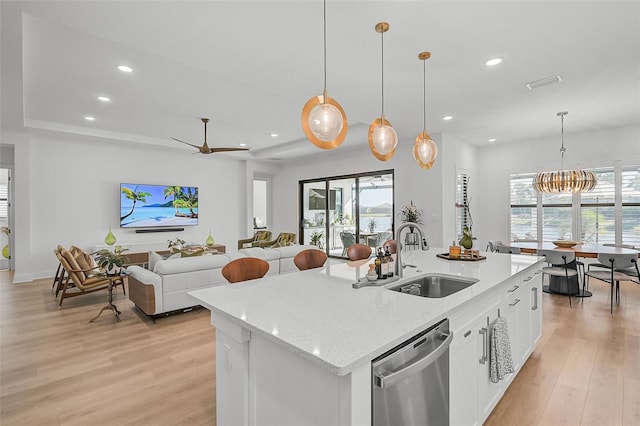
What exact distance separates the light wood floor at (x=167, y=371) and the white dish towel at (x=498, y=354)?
36 centimetres

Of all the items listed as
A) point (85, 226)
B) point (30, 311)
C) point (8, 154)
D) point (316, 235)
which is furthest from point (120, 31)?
point (316, 235)

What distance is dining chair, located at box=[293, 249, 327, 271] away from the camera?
9.37ft

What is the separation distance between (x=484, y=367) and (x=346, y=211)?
20.8 ft

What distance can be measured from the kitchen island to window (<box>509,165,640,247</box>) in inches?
208

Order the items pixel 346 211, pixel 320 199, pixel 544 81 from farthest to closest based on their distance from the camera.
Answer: pixel 320 199 < pixel 346 211 < pixel 544 81

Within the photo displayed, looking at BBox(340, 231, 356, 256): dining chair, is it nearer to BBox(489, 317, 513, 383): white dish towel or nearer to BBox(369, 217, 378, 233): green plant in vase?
BBox(369, 217, 378, 233): green plant in vase

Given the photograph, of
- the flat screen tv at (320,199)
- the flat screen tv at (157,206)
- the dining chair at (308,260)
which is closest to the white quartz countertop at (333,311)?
the dining chair at (308,260)

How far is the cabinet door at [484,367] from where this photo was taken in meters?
1.82

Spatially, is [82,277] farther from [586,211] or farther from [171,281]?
[586,211]

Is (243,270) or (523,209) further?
(523,209)

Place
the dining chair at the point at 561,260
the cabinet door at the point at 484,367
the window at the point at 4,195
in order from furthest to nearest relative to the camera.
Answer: the window at the point at 4,195
the dining chair at the point at 561,260
the cabinet door at the point at 484,367

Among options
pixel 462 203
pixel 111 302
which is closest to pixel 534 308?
pixel 462 203

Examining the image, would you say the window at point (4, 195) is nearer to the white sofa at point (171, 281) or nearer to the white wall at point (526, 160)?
the white sofa at point (171, 281)

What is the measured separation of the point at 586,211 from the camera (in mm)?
6137
